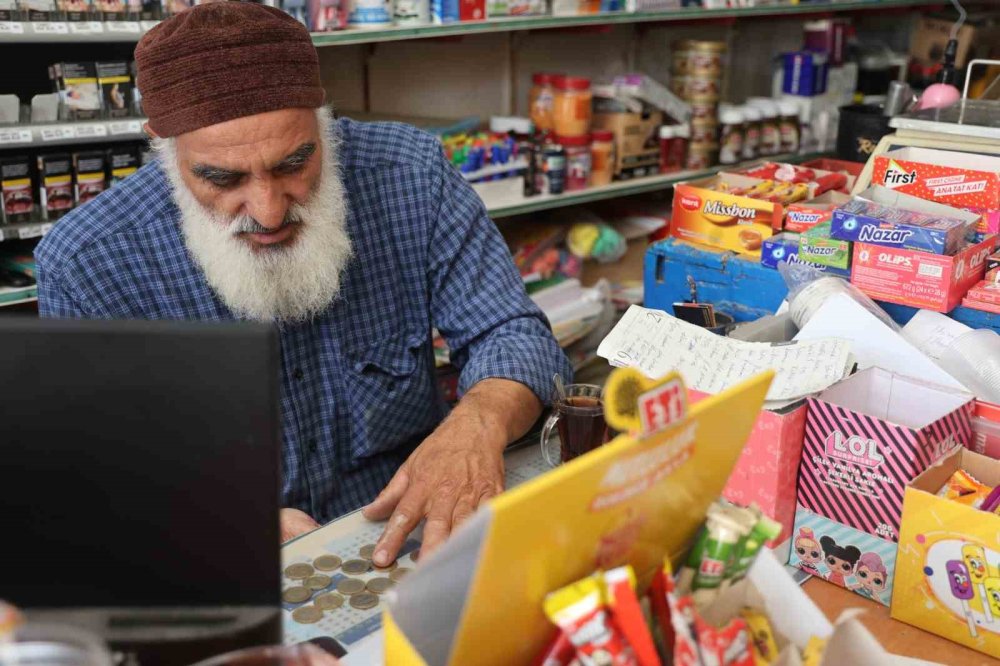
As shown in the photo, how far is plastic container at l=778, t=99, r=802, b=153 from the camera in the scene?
3553mm

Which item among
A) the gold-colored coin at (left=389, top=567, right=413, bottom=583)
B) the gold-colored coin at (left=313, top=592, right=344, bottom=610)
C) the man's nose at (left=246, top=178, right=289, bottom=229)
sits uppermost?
the man's nose at (left=246, top=178, right=289, bottom=229)

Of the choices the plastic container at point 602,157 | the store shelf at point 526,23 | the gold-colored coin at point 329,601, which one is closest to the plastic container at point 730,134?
the store shelf at point 526,23

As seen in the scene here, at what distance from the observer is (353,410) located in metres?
1.74

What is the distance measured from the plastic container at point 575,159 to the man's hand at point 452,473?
1652 mm

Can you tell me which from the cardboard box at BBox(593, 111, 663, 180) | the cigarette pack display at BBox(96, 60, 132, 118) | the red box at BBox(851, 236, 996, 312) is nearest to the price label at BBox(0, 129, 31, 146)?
the cigarette pack display at BBox(96, 60, 132, 118)

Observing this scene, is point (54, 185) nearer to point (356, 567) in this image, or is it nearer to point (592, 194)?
point (356, 567)

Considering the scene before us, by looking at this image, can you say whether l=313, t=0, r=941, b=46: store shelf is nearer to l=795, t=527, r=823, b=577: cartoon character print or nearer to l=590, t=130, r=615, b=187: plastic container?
l=590, t=130, r=615, b=187: plastic container

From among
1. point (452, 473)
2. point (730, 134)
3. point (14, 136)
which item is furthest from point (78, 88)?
point (730, 134)

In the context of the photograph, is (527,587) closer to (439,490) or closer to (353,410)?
(439,490)

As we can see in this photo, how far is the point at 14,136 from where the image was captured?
2.04 m

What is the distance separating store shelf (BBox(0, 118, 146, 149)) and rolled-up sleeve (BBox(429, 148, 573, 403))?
0.84 metres

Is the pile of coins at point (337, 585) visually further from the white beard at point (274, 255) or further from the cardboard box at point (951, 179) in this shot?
the cardboard box at point (951, 179)

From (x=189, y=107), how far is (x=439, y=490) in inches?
28.0

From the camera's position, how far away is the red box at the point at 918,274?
4.99ft
